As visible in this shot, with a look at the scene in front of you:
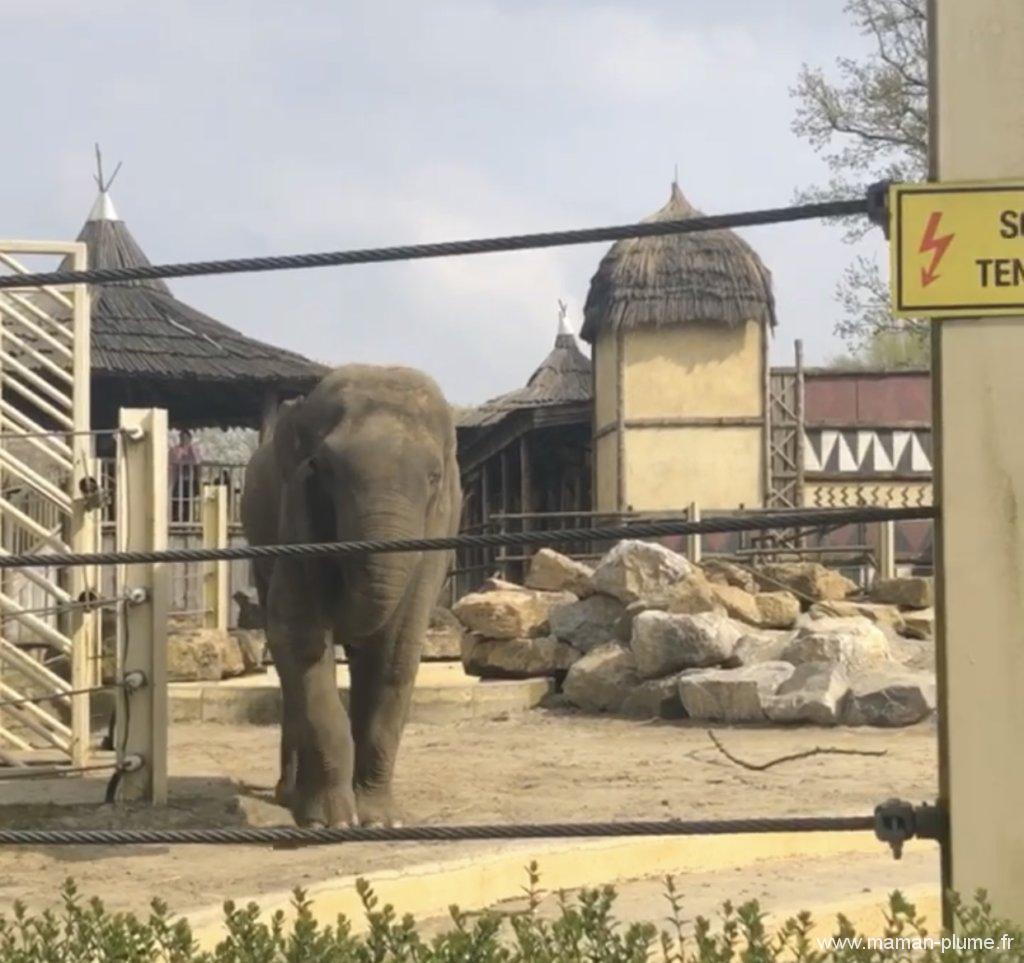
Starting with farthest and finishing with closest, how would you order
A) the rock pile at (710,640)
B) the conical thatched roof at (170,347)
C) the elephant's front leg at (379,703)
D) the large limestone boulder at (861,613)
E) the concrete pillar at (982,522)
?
the conical thatched roof at (170,347)
the large limestone boulder at (861,613)
the rock pile at (710,640)
the elephant's front leg at (379,703)
the concrete pillar at (982,522)

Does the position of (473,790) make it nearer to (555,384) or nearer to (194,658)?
(194,658)

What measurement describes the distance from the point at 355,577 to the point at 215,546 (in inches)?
374

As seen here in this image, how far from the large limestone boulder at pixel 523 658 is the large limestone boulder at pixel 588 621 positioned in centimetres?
9

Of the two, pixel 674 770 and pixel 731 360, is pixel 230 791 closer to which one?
pixel 674 770

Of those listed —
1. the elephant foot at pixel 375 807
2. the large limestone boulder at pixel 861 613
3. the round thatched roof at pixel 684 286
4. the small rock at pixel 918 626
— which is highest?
the round thatched roof at pixel 684 286

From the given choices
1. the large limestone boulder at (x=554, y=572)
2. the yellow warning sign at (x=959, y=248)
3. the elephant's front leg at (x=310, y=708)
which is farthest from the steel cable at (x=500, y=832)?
the large limestone boulder at (x=554, y=572)

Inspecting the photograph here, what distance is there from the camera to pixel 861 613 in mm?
15617

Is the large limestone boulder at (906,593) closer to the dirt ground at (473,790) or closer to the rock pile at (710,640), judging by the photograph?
the rock pile at (710,640)

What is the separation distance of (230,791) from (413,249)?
247 inches

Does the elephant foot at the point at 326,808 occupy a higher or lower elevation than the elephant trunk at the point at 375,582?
lower

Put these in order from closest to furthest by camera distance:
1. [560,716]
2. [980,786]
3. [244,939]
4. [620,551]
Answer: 1. [244,939]
2. [980,786]
3. [560,716]
4. [620,551]

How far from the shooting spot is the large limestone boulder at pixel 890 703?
1228 cm

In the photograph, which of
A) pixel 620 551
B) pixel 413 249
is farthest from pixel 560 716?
pixel 413 249

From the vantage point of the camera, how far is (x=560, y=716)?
13898mm
